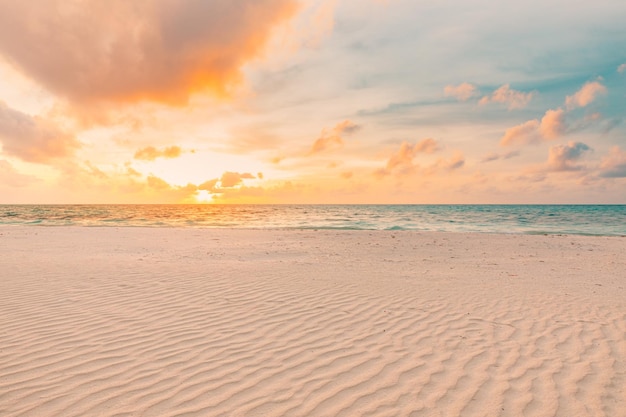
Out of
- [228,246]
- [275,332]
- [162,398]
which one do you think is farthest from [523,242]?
[162,398]

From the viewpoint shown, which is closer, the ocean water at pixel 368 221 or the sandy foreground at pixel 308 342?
the sandy foreground at pixel 308 342

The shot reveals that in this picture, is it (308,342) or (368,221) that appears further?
(368,221)

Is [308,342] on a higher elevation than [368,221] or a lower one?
lower

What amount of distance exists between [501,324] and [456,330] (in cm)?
100

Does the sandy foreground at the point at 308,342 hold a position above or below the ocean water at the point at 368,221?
below

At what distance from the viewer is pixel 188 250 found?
56.4 feet

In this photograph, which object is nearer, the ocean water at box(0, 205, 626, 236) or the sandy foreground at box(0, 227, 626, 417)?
the sandy foreground at box(0, 227, 626, 417)

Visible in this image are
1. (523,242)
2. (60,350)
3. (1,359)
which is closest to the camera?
(1,359)

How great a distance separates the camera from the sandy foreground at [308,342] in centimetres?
405

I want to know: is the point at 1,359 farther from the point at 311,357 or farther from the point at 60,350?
the point at 311,357

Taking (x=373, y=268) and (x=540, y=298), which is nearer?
(x=540, y=298)

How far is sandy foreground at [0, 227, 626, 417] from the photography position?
405cm

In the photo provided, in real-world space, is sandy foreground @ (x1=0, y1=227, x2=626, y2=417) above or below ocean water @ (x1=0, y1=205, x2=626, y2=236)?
below

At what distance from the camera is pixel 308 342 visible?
18.7 feet
